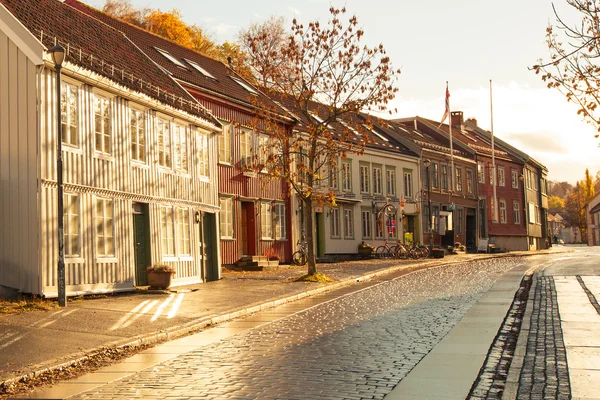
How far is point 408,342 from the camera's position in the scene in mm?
11891

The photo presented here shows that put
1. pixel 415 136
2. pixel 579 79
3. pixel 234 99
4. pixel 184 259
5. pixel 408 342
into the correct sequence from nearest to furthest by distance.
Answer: pixel 408 342 → pixel 579 79 → pixel 184 259 → pixel 234 99 → pixel 415 136

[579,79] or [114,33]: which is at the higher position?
[114,33]

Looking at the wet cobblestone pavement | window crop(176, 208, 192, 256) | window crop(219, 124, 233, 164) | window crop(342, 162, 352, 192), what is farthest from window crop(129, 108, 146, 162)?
window crop(342, 162, 352, 192)

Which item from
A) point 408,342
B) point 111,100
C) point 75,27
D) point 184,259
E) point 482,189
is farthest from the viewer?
point 482,189

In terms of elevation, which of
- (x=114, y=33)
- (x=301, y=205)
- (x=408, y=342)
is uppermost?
(x=114, y=33)

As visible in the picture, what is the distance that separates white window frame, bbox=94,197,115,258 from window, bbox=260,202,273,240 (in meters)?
14.0

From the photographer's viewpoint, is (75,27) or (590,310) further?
(75,27)

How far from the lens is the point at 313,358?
10508 mm

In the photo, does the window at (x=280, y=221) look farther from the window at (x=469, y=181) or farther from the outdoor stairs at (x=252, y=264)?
the window at (x=469, y=181)

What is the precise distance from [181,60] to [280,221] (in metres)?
8.12

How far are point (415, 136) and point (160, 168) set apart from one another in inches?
1343

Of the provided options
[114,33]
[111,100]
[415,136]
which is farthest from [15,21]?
[415,136]

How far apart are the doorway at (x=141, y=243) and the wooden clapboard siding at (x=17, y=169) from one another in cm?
445

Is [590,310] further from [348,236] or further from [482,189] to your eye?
[482,189]
